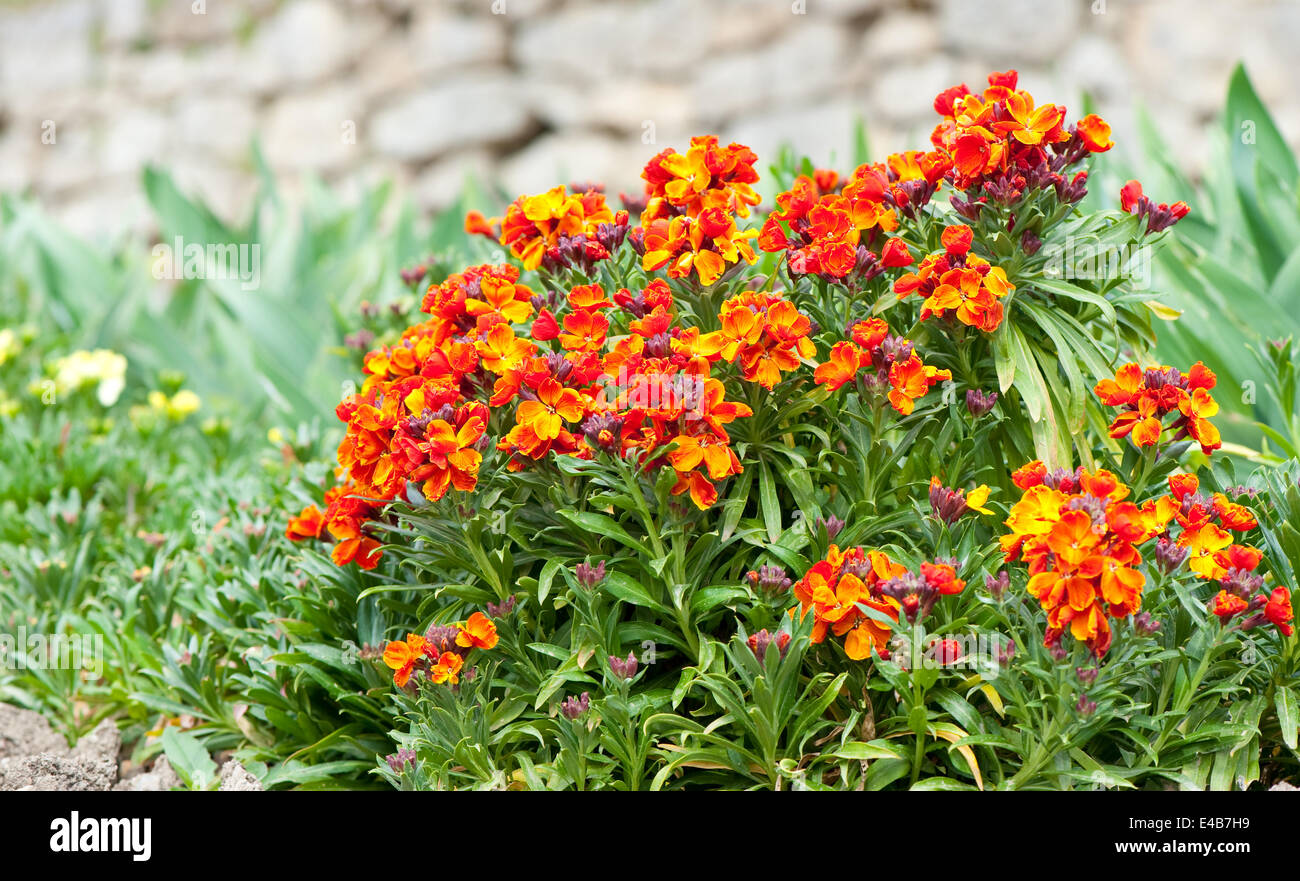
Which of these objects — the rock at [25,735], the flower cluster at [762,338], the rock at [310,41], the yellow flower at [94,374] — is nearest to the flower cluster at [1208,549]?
the flower cluster at [762,338]

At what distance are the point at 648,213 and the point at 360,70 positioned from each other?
682 centimetres

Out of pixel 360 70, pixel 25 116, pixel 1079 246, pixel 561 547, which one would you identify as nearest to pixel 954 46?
pixel 360 70

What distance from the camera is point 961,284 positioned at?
6.20 ft

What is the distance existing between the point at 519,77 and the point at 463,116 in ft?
1.63

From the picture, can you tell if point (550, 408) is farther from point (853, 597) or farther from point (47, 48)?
point (47, 48)

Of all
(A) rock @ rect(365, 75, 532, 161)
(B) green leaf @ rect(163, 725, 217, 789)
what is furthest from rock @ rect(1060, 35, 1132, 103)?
(B) green leaf @ rect(163, 725, 217, 789)

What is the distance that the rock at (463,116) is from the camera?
26.2 ft

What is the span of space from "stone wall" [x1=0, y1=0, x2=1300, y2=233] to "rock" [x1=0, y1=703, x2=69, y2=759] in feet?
16.9

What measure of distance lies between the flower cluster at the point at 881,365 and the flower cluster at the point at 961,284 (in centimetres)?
9

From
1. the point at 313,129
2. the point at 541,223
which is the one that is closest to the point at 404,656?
the point at 541,223

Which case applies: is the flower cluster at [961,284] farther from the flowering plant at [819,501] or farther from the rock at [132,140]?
the rock at [132,140]

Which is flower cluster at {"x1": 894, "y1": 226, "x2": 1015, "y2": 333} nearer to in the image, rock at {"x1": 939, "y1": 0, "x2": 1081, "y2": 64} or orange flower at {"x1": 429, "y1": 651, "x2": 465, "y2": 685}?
orange flower at {"x1": 429, "y1": 651, "x2": 465, "y2": 685}
